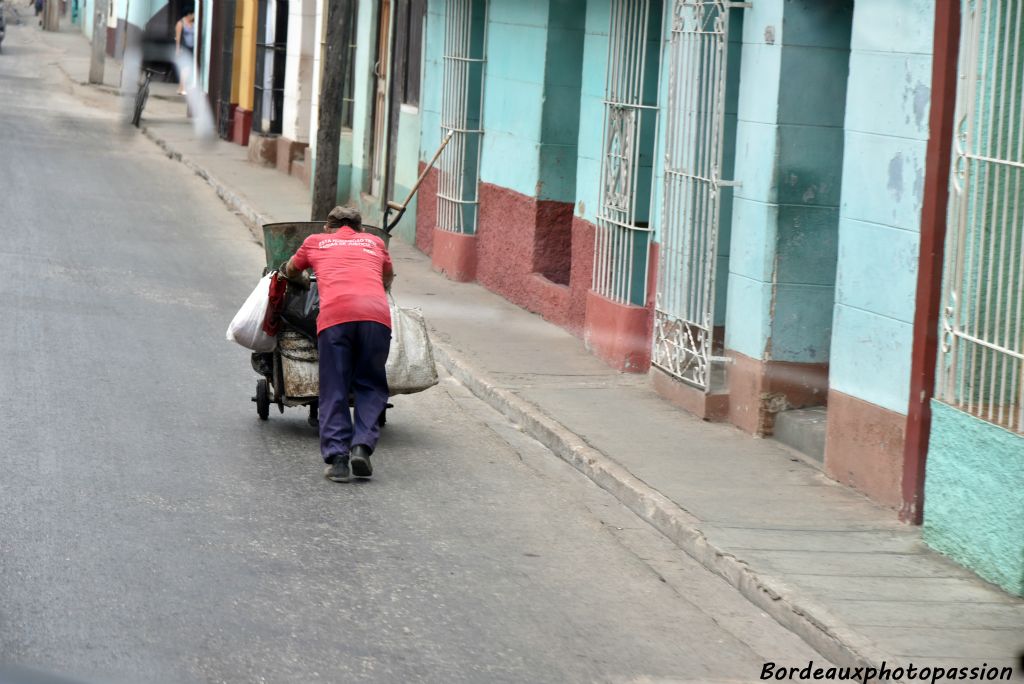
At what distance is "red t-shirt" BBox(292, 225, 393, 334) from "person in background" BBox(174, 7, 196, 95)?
2474 cm

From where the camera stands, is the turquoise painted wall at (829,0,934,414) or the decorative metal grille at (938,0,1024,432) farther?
the turquoise painted wall at (829,0,934,414)

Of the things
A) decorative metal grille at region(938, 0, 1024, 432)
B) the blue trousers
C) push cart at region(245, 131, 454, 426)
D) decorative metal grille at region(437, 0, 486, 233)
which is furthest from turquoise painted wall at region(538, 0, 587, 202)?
decorative metal grille at region(938, 0, 1024, 432)

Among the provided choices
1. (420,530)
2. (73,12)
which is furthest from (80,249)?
(73,12)

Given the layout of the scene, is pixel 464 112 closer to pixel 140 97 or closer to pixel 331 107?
pixel 331 107

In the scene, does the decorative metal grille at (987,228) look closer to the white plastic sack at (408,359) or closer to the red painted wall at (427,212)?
the white plastic sack at (408,359)

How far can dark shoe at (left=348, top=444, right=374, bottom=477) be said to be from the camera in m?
8.41

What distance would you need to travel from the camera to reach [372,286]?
28.8ft

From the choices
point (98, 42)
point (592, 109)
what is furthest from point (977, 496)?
point (98, 42)

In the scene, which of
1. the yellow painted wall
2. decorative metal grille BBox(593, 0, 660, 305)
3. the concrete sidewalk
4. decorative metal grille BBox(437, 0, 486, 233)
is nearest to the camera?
the concrete sidewalk

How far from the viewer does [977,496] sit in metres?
7.07

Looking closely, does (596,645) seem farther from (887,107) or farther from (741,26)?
(741,26)

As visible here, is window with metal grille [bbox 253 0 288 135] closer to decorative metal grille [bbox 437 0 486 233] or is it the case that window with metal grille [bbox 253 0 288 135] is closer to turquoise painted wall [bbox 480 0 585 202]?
decorative metal grille [bbox 437 0 486 233]

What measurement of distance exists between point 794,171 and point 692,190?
1.03 metres

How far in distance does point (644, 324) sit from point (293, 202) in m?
10.5
